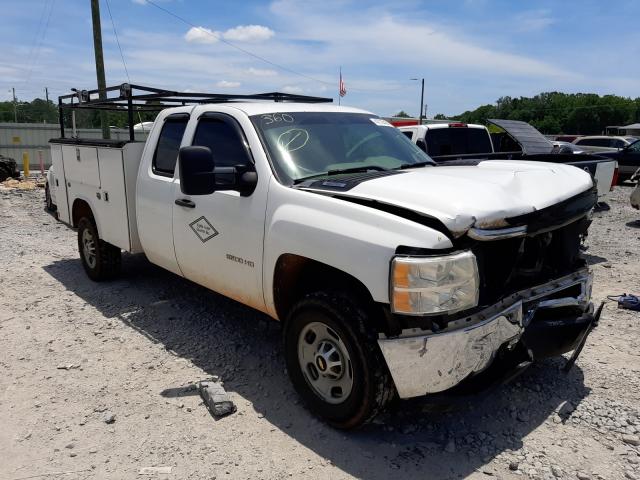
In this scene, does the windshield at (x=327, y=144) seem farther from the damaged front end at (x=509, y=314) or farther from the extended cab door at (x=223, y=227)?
the damaged front end at (x=509, y=314)

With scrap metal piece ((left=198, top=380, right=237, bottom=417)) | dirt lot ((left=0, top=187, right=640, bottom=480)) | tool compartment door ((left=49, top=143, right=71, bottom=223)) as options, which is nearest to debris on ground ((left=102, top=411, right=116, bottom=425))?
dirt lot ((left=0, top=187, right=640, bottom=480))

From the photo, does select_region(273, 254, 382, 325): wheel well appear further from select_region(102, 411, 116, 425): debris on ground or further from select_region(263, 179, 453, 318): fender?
select_region(102, 411, 116, 425): debris on ground

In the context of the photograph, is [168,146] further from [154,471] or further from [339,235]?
[154,471]

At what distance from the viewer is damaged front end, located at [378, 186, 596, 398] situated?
9.25 ft

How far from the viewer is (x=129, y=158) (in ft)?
17.2

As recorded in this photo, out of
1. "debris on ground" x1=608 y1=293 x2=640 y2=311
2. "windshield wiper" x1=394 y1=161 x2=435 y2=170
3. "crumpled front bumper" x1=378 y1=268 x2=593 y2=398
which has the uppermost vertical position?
"windshield wiper" x1=394 y1=161 x2=435 y2=170

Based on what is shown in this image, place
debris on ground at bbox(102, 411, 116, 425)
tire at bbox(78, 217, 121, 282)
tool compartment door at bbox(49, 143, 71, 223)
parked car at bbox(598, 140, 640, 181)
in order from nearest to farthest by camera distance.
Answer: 1. debris on ground at bbox(102, 411, 116, 425)
2. tire at bbox(78, 217, 121, 282)
3. tool compartment door at bbox(49, 143, 71, 223)
4. parked car at bbox(598, 140, 640, 181)

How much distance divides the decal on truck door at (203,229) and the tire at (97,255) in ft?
7.58

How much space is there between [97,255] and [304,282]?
3524 millimetres

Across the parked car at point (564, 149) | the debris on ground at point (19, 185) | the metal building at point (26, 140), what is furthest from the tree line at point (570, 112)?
the debris on ground at point (19, 185)

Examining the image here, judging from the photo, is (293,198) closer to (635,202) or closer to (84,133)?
(635,202)

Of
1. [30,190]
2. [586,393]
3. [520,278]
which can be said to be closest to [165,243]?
[520,278]

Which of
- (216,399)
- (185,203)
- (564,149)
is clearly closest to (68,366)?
(216,399)

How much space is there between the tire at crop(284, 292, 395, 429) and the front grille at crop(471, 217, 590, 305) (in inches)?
28.1
